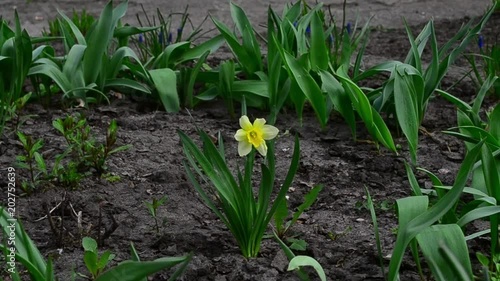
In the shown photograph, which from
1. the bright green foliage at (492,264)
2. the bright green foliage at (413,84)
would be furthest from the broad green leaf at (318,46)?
the bright green foliage at (492,264)

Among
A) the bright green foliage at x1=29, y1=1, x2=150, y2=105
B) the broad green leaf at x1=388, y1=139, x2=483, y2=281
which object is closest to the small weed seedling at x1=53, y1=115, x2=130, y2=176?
the bright green foliage at x1=29, y1=1, x2=150, y2=105

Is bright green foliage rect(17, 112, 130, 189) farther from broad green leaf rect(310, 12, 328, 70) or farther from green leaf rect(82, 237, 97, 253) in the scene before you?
broad green leaf rect(310, 12, 328, 70)

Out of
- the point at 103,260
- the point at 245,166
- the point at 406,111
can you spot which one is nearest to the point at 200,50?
the point at 406,111

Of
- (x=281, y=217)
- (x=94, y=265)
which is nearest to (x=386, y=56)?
(x=281, y=217)

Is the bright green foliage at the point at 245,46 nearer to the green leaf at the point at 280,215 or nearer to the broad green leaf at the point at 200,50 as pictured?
the broad green leaf at the point at 200,50

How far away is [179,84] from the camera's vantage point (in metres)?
3.56

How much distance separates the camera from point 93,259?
83.2 inches

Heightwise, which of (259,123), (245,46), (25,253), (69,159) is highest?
(259,123)

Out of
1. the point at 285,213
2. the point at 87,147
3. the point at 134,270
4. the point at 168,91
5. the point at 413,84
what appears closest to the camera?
the point at 134,270

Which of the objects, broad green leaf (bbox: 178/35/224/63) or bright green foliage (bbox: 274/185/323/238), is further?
broad green leaf (bbox: 178/35/224/63)

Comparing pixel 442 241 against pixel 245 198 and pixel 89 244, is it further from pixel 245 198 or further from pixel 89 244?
pixel 89 244

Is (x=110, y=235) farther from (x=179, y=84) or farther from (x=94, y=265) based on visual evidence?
(x=179, y=84)

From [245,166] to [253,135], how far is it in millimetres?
263

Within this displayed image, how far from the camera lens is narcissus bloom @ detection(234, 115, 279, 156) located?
86.9 inches
